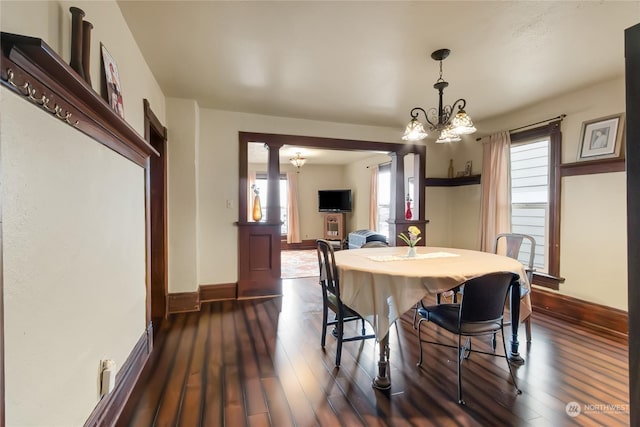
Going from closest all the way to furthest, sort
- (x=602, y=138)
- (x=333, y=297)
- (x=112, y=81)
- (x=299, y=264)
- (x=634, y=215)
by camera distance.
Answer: (x=634, y=215), (x=112, y=81), (x=333, y=297), (x=602, y=138), (x=299, y=264)

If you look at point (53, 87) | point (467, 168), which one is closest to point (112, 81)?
point (53, 87)

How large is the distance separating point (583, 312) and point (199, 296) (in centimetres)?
425

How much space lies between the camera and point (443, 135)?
2533mm

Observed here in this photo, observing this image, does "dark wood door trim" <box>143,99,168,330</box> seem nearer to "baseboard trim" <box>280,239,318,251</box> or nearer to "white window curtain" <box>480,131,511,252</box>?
"white window curtain" <box>480,131,511,252</box>

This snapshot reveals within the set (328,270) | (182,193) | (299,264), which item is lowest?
(299,264)

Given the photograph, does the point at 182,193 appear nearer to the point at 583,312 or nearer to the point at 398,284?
the point at 398,284

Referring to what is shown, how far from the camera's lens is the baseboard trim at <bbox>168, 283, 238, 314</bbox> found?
343 centimetres

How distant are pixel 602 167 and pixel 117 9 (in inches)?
170

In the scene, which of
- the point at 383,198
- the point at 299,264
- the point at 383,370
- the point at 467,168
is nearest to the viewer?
the point at 383,370

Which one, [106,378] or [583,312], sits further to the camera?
[583,312]

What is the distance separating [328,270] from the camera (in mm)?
2350

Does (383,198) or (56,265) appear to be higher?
(383,198)

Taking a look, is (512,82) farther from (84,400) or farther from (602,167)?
(84,400)

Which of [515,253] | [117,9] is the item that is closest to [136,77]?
[117,9]
